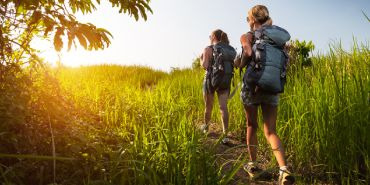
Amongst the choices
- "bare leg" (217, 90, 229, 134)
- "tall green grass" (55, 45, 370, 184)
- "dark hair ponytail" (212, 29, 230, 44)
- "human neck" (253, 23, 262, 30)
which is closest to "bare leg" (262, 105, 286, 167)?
"tall green grass" (55, 45, 370, 184)

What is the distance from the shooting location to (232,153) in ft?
14.9

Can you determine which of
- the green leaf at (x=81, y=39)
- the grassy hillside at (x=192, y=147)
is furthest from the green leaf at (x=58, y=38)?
the grassy hillside at (x=192, y=147)

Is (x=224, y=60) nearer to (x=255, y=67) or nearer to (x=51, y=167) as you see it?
(x=255, y=67)

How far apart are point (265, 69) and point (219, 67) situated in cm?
235

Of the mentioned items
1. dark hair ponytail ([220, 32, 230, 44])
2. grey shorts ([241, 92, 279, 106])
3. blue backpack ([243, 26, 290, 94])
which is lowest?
grey shorts ([241, 92, 279, 106])

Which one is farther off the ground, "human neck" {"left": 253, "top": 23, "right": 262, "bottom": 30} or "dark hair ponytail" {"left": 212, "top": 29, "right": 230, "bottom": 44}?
"dark hair ponytail" {"left": 212, "top": 29, "right": 230, "bottom": 44}

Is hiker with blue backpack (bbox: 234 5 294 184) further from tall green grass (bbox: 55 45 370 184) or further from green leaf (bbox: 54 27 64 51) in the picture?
green leaf (bbox: 54 27 64 51)

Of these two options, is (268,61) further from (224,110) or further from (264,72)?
(224,110)

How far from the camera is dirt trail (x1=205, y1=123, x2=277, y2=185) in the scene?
389 centimetres

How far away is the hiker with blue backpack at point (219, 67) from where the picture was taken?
19.4 feet

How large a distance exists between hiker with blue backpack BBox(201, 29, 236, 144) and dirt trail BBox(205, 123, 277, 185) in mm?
212

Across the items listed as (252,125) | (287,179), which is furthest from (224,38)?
(287,179)

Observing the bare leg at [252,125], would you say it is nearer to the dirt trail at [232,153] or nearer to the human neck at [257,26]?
the dirt trail at [232,153]

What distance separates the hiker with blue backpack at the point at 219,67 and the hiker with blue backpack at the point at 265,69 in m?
1.94
